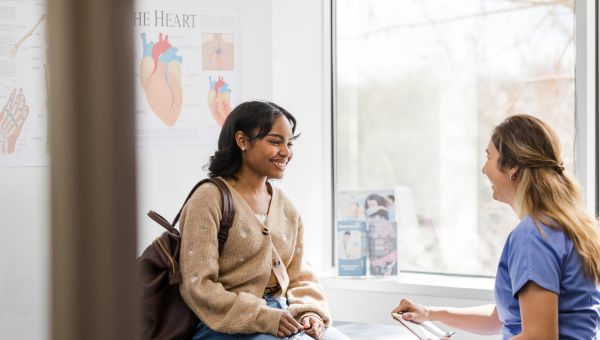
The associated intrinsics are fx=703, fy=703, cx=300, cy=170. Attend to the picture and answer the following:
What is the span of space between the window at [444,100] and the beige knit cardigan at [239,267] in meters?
1.21

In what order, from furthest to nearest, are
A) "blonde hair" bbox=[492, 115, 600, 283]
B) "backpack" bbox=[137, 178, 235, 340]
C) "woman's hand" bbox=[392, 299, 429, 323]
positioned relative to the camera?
"woman's hand" bbox=[392, 299, 429, 323], "backpack" bbox=[137, 178, 235, 340], "blonde hair" bbox=[492, 115, 600, 283]

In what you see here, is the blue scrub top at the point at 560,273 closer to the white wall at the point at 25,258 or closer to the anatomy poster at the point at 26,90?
the anatomy poster at the point at 26,90

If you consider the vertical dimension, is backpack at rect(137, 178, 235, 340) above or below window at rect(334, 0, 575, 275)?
below

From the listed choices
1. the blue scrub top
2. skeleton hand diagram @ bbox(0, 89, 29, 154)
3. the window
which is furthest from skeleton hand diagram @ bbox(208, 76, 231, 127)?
skeleton hand diagram @ bbox(0, 89, 29, 154)

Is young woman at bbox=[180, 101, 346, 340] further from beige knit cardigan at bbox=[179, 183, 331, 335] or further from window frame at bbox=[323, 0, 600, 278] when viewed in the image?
window frame at bbox=[323, 0, 600, 278]

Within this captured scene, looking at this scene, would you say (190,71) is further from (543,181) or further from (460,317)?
(543,181)

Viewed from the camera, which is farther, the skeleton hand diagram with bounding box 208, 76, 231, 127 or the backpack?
the skeleton hand diagram with bounding box 208, 76, 231, 127

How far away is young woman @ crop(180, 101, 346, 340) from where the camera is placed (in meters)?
1.96

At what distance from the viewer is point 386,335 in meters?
2.62

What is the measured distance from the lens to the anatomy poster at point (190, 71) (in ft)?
9.32

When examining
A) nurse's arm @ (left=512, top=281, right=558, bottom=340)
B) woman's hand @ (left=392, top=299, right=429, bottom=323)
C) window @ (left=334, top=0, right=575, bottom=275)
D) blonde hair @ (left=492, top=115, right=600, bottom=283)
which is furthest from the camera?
window @ (left=334, top=0, right=575, bottom=275)

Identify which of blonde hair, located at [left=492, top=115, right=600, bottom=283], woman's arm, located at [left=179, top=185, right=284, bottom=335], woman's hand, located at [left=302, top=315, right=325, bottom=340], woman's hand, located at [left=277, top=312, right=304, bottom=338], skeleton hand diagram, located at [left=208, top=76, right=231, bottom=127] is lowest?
woman's hand, located at [left=302, top=315, right=325, bottom=340]

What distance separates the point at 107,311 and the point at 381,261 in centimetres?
305

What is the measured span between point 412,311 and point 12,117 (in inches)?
74.4
